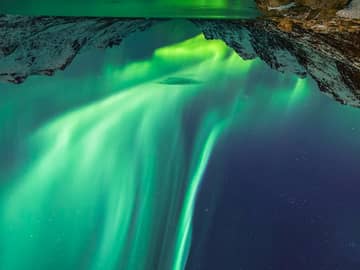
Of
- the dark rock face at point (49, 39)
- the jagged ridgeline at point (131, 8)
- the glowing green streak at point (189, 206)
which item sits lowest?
the glowing green streak at point (189, 206)

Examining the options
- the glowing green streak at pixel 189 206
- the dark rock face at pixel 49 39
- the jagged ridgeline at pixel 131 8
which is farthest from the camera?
the jagged ridgeline at pixel 131 8

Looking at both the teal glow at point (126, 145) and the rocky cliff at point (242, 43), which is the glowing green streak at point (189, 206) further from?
the rocky cliff at point (242, 43)

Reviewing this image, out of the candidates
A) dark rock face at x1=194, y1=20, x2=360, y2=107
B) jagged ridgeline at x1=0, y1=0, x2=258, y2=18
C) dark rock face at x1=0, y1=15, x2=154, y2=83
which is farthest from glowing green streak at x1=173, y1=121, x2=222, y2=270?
jagged ridgeline at x1=0, y1=0, x2=258, y2=18

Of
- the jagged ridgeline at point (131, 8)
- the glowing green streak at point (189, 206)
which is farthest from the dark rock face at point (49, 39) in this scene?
the glowing green streak at point (189, 206)

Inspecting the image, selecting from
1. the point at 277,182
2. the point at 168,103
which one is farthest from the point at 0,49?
the point at 277,182

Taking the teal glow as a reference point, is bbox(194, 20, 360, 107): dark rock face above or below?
above

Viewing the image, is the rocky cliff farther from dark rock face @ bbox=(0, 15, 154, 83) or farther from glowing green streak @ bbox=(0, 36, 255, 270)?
glowing green streak @ bbox=(0, 36, 255, 270)
